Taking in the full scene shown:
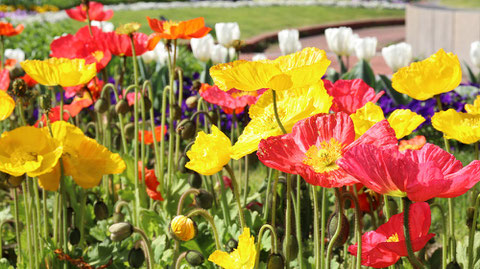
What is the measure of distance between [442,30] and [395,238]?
613 cm

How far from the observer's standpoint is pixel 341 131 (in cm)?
108

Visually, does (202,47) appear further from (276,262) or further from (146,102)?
(276,262)

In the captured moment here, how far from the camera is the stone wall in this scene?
645cm

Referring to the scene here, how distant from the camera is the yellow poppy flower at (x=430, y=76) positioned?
4.64ft

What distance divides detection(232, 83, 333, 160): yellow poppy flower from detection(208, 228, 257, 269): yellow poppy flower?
17 centimetres

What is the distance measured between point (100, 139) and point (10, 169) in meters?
1.24

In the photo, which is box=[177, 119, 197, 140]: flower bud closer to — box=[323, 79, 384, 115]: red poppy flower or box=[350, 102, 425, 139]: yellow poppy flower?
box=[323, 79, 384, 115]: red poppy flower

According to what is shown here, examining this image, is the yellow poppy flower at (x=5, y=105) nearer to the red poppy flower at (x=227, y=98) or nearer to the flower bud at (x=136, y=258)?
the flower bud at (x=136, y=258)

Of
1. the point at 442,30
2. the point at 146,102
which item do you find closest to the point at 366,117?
the point at 146,102

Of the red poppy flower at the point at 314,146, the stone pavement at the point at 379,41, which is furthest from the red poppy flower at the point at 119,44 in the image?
the stone pavement at the point at 379,41

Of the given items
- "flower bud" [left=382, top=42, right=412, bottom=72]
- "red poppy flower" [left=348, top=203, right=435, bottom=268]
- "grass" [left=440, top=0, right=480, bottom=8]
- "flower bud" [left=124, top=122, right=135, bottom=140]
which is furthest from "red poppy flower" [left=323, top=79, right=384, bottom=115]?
"grass" [left=440, top=0, right=480, bottom=8]

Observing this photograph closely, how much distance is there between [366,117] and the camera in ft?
4.35

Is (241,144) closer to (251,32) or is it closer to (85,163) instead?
(85,163)

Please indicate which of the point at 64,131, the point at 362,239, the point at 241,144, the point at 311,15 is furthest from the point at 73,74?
the point at 311,15
